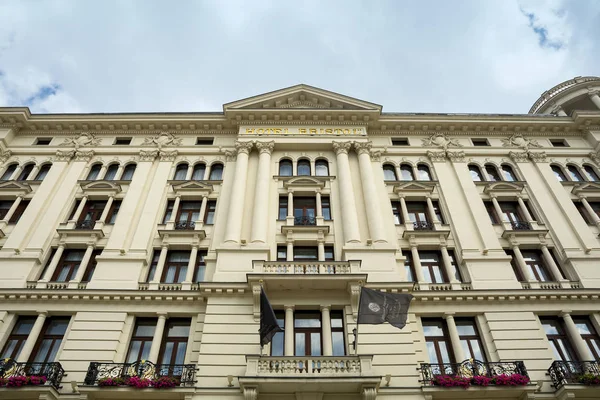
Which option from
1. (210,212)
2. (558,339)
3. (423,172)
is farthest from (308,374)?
(423,172)

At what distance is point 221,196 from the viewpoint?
26922mm

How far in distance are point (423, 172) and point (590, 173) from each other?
1259cm

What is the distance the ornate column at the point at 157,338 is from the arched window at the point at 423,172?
62.3ft

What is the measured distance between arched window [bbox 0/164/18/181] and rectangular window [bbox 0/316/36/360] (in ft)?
42.7

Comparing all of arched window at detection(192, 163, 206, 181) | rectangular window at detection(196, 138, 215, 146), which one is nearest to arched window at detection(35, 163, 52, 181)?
arched window at detection(192, 163, 206, 181)

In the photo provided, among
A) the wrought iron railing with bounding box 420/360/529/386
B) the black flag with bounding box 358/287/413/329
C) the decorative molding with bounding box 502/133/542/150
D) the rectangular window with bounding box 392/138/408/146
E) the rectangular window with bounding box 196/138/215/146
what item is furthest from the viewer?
the rectangular window with bounding box 392/138/408/146

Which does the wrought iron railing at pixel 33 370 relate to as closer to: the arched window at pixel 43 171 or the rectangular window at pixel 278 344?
the rectangular window at pixel 278 344

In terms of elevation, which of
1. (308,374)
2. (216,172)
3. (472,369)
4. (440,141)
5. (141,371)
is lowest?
(308,374)

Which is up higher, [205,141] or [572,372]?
[205,141]

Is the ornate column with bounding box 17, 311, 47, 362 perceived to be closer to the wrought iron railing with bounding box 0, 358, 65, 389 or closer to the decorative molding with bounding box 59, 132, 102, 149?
the wrought iron railing with bounding box 0, 358, 65, 389

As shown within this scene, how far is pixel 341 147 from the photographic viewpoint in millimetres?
29625

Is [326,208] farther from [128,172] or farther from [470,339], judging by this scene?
[128,172]

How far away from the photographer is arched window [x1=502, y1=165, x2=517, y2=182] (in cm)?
2952

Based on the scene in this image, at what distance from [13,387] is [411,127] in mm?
28602
